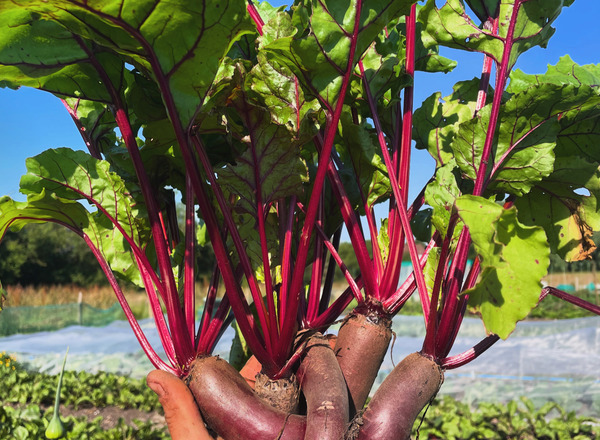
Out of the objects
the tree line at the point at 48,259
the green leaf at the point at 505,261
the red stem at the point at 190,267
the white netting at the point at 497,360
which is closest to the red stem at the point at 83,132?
the red stem at the point at 190,267

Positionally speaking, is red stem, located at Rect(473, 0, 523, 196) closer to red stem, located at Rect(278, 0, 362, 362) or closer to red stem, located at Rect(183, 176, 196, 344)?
red stem, located at Rect(278, 0, 362, 362)

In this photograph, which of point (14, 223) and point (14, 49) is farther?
point (14, 223)

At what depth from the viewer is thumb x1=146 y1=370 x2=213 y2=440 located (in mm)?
1097

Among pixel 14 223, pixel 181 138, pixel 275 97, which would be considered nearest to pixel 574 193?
pixel 275 97

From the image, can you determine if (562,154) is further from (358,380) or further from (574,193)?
(358,380)

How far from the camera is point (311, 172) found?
1.40 meters

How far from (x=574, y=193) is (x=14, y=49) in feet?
4.52

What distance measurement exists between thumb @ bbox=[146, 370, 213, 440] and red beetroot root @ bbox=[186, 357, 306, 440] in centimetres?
2

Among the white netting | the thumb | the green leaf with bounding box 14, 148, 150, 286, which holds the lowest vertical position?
the white netting

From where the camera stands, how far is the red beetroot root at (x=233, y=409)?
1062 millimetres

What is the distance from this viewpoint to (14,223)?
52.2 inches

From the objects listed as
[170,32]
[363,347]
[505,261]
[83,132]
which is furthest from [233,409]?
[83,132]

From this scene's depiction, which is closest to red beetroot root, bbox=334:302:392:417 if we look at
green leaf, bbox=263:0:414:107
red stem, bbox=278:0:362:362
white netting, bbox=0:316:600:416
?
red stem, bbox=278:0:362:362

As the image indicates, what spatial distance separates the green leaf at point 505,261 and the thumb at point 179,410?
0.68 m
